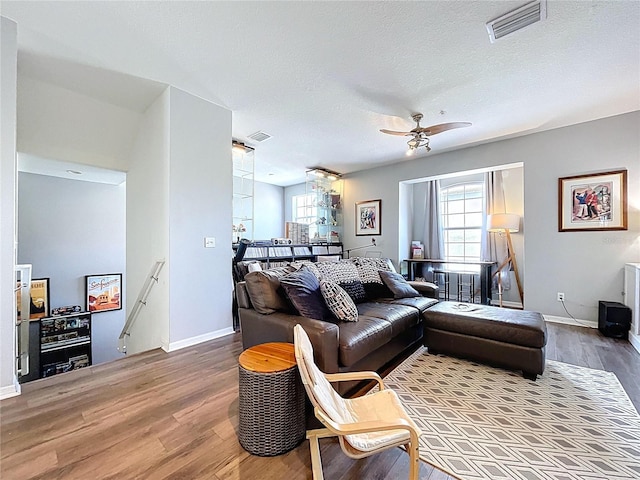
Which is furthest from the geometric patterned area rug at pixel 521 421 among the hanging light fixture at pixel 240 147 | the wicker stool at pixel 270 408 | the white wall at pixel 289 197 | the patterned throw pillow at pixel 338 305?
the white wall at pixel 289 197

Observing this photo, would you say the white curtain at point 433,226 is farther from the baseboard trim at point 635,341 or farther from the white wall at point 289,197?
the white wall at point 289,197

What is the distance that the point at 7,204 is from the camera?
215cm

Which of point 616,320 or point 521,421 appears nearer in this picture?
point 521,421

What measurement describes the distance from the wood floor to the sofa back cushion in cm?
67

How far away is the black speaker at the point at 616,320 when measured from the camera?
3.33 meters

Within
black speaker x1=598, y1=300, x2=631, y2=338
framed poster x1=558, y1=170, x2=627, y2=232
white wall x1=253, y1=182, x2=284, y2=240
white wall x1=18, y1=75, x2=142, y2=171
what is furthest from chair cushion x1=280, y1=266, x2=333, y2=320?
white wall x1=253, y1=182, x2=284, y2=240

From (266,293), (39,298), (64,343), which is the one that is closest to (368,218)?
(266,293)

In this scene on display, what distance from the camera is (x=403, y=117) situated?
3715mm

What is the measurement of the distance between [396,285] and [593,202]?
3.06 meters

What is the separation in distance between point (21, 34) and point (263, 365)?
11.0ft

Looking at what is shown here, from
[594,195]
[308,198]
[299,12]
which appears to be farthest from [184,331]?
[594,195]

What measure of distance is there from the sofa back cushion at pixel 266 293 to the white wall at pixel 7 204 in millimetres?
1831

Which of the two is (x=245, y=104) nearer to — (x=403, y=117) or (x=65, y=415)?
(x=403, y=117)

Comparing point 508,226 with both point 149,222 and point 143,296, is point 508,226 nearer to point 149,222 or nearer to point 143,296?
point 149,222
